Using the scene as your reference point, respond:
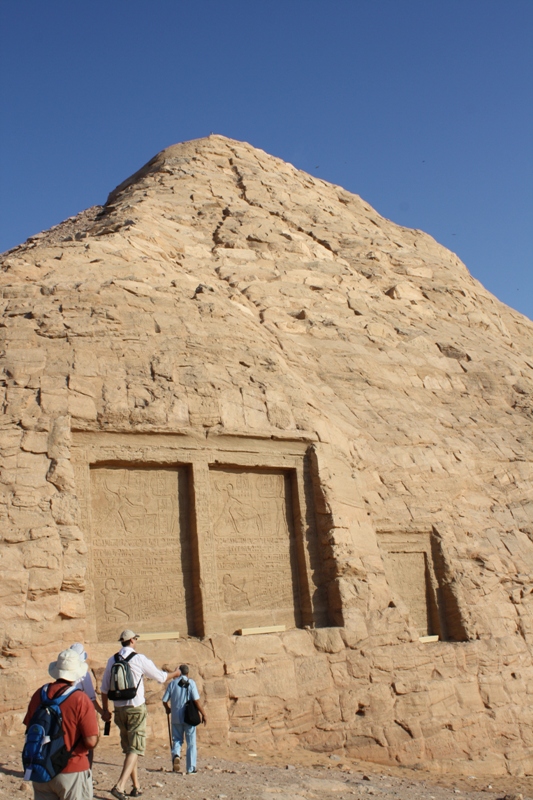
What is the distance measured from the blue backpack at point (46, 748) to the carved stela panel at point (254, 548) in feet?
16.9

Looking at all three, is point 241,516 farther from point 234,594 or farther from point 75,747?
point 75,747

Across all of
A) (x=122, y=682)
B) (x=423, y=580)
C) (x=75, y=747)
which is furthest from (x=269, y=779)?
(x=423, y=580)

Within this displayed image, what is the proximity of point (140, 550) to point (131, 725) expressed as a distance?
3.31 meters

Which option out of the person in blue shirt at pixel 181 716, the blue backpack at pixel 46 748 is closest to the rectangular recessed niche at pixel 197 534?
the person in blue shirt at pixel 181 716

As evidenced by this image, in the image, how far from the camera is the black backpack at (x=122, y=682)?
6027 mm

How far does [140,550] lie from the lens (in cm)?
929

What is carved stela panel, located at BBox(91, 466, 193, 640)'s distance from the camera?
898 centimetres

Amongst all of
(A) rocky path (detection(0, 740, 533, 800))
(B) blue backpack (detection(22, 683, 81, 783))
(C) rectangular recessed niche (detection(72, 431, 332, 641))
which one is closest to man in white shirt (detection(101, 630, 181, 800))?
(A) rocky path (detection(0, 740, 533, 800))

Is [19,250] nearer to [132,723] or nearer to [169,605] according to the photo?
[169,605]

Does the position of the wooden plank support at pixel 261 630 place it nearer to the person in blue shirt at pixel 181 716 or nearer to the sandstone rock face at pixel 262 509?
the sandstone rock face at pixel 262 509

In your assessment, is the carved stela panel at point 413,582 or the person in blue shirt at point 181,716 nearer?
the person in blue shirt at point 181,716

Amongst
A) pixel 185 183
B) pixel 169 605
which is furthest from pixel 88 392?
pixel 185 183

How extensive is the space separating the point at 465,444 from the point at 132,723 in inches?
318

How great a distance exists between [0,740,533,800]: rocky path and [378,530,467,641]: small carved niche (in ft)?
6.76
